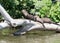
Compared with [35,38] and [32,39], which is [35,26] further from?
[32,39]

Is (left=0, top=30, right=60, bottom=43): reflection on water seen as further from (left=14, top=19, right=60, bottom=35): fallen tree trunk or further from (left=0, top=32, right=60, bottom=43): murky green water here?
(left=14, top=19, right=60, bottom=35): fallen tree trunk

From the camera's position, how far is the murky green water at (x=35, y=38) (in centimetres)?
864

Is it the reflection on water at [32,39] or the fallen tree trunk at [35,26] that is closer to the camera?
the reflection on water at [32,39]

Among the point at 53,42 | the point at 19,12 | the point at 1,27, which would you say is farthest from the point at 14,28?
the point at 53,42

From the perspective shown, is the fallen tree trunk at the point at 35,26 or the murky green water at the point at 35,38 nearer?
the murky green water at the point at 35,38

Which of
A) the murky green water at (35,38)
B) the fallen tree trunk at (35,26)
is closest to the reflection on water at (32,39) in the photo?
the murky green water at (35,38)

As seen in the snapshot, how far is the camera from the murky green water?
8641mm

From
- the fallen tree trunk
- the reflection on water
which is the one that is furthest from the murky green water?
the fallen tree trunk

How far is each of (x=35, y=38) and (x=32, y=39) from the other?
14 cm

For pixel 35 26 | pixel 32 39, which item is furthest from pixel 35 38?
pixel 35 26

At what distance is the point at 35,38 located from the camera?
8.96 m

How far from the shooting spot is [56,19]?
1059 centimetres

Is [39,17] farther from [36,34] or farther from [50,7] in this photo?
[36,34]

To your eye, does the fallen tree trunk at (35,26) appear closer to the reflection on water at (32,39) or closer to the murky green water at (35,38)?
the murky green water at (35,38)
